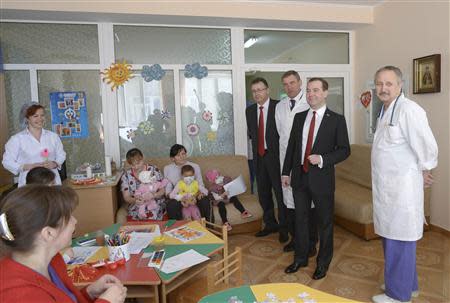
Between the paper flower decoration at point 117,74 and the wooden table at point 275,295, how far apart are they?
3658mm

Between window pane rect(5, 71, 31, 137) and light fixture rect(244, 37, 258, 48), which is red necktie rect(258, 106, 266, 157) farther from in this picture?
window pane rect(5, 71, 31, 137)

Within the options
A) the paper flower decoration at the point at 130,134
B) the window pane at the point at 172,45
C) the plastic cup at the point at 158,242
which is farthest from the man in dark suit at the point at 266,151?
the plastic cup at the point at 158,242

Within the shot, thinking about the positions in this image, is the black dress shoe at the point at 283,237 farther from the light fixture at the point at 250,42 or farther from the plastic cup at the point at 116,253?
the light fixture at the point at 250,42

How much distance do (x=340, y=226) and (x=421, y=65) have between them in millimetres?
2105

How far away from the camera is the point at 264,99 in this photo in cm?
373

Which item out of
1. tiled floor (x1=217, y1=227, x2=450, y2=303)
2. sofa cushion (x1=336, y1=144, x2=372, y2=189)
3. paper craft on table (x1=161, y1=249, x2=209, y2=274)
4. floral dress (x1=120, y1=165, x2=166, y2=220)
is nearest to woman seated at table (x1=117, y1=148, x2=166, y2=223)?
floral dress (x1=120, y1=165, x2=166, y2=220)

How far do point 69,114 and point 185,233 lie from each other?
2954 millimetres

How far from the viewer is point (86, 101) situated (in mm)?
4484

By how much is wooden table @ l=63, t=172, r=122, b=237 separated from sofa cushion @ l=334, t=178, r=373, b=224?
257 cm

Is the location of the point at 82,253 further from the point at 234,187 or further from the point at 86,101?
the point at 86,101

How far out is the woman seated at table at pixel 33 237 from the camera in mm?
986

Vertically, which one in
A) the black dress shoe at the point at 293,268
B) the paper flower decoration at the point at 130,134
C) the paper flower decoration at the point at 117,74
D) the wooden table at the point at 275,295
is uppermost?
the paper flower decoration at the point at 117,74

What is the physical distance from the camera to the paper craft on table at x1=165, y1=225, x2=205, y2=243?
7.20 ft

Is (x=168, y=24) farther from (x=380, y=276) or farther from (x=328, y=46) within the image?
(x=380, y=276)
